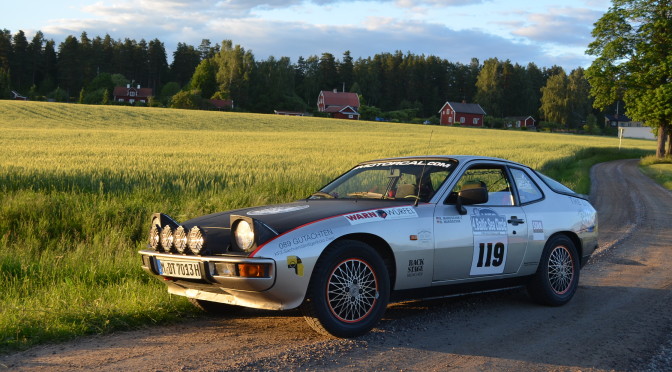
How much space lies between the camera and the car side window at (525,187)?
661cm

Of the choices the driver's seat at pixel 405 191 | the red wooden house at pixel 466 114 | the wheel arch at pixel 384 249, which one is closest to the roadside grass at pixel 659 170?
the driver's seat at pixel 405 191

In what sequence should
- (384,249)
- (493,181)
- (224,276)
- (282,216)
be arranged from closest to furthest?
(224,276), (282,216), (384,249), (493,181)

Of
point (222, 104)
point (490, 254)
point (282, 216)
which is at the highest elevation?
point (222, 104)

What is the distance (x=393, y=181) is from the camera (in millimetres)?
6152

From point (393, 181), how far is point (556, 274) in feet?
6.48

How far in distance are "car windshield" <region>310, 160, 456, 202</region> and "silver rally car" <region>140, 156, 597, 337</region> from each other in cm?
1

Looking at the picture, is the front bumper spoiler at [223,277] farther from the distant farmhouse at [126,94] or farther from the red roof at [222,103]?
the distant farmhouse at [126,94]

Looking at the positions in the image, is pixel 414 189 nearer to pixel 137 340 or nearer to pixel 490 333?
pixel 490 333

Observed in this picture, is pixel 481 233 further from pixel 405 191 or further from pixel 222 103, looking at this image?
pixel 222 103

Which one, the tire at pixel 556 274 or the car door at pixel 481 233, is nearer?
the car door at pixel 481 233

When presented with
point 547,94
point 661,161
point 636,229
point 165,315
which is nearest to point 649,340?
point 165,315

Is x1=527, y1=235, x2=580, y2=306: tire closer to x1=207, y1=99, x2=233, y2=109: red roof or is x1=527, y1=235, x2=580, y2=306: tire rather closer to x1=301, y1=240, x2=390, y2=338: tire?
x1=301, y1=240, x2=390, y2=338: tire

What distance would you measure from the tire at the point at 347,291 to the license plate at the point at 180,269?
2.86 feet

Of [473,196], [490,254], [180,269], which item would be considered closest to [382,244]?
[473,196]
